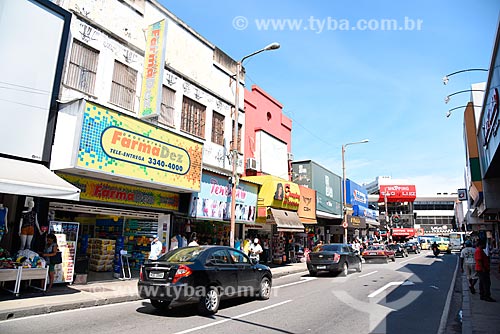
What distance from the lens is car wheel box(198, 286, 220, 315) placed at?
8.54m

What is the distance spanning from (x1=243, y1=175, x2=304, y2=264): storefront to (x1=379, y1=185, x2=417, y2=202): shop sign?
68.6m

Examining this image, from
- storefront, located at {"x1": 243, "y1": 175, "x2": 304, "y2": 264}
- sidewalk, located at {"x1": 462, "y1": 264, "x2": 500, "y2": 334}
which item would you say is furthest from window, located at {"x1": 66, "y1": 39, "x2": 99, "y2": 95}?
sidewalk, located at {"x1": 462, "y1": 264, "x2": 500, "y2": 334}

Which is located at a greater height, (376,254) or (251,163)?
(251,163)

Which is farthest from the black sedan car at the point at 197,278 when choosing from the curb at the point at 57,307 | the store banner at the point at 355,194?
the store banner at the point at 355,194

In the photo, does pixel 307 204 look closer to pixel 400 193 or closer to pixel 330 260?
pixel 330 260

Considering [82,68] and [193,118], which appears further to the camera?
[193,118]

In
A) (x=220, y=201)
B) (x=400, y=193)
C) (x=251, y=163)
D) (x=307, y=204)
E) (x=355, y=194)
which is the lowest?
(x=220, y=201)

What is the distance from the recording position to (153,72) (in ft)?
45.7

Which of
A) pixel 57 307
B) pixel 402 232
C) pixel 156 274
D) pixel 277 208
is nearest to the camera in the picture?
pixel 156 274

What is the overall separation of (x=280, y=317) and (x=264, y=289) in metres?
2.52

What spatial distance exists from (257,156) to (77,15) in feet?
41.4

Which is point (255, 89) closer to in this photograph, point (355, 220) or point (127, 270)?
point (127, 270)

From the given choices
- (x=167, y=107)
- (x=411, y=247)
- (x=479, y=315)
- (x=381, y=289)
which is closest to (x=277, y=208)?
(x=381, y=289)

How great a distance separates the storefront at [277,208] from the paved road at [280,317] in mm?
8022
